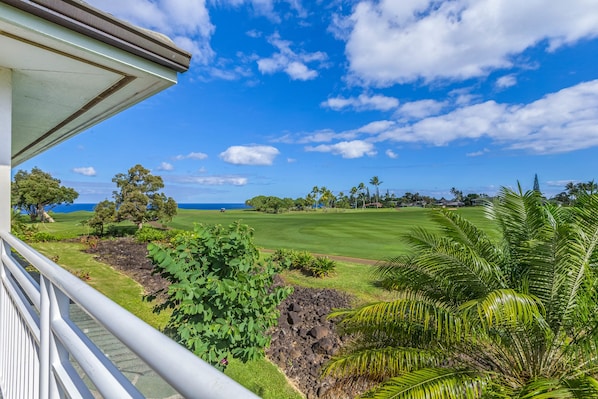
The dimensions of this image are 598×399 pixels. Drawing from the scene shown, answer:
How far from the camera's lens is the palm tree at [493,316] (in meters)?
3.27

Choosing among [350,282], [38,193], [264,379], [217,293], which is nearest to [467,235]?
[217,293]

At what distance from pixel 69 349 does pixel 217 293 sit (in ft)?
7.45

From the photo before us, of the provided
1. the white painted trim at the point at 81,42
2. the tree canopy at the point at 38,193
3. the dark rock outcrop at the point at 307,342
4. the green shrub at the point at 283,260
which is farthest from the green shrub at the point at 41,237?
the white painted trim at the point at 81,42

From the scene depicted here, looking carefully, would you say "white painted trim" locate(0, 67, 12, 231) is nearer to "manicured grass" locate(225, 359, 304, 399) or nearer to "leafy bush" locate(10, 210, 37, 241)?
"manicured grass" locate(225, 359, 304, 399)

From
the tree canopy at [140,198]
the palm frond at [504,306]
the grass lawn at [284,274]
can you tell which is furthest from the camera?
the tree canopy at [140,198]

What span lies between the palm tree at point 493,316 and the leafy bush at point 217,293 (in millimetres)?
1169

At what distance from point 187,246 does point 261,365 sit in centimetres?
327

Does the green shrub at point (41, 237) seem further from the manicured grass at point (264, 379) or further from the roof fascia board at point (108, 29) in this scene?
the roof fascia board at point (108, 29)

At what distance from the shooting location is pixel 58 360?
1.12m

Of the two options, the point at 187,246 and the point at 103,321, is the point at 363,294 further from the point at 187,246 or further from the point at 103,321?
the point at 103,321

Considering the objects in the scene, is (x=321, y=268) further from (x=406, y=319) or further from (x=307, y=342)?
(x=406, y=319)

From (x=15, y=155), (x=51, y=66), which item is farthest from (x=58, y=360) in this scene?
(x=15, y=155)

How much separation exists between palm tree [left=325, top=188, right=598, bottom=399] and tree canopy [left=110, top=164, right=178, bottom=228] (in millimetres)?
16243

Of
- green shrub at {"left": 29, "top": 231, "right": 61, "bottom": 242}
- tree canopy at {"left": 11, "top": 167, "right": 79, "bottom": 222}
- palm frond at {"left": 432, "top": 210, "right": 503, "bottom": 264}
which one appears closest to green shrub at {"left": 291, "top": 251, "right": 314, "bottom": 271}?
palm frond at {"left": 432, "top": 210, "right": 503, "bottom": 264}
